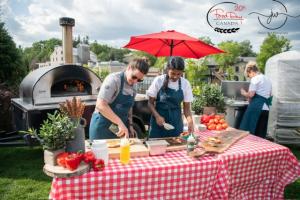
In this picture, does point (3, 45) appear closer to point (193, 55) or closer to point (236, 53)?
point (193, 55)

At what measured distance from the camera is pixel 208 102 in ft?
13.1

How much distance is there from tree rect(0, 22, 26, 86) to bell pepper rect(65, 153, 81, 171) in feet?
39.3

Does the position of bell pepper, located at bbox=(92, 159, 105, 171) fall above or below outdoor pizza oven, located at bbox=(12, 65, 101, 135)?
below

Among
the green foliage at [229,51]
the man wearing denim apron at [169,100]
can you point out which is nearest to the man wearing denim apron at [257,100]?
the man wearing denim apron at [169,100]

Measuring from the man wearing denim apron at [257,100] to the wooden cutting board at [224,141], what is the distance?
6.74ft

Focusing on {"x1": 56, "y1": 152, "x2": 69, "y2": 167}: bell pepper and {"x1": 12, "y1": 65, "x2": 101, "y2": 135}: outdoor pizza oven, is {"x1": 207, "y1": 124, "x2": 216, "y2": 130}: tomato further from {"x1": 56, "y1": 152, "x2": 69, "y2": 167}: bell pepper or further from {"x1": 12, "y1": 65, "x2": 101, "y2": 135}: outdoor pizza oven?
{"x1": 12, "y1": 65, "x2": 101, "y2": 135}: outdoor pizza oven

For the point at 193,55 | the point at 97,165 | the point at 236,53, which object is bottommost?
the point at 97,165

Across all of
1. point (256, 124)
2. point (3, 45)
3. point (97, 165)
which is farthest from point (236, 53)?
point (97, 165)

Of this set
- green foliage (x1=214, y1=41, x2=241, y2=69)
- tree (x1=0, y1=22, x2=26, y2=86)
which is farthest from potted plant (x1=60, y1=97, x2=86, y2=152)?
green foliage (x1=214, y1=41, x2=241, y2=69)

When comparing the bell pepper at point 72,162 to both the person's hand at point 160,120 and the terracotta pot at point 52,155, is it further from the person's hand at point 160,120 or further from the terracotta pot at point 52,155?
the person's hand at point 160,120

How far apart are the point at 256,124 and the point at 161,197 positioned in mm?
3805

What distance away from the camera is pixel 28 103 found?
489 centimetres

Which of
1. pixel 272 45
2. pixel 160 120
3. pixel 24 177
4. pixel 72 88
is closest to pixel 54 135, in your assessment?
pixel 160 120

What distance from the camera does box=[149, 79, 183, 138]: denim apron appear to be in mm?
3244
